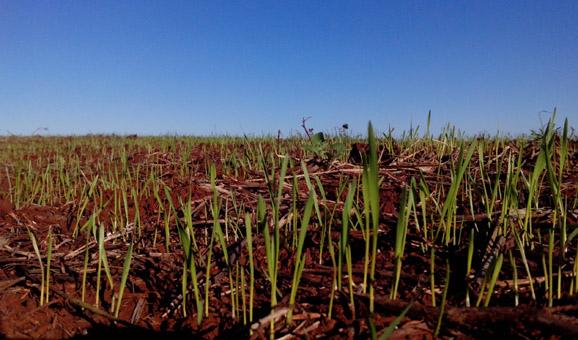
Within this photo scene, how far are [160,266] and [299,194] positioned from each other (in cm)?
76

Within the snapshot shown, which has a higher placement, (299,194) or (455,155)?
(455,155)

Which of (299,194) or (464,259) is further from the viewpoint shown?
(299,194)

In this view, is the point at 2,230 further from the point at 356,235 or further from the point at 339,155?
the point at 339,155

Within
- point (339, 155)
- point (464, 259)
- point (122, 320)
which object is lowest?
point (122, 320)

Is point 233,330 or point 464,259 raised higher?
point 464,259

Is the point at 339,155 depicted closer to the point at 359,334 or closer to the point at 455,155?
the point at 455,155

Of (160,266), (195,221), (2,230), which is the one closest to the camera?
(160,266)

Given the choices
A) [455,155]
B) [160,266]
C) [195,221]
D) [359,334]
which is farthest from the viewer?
[455,155]

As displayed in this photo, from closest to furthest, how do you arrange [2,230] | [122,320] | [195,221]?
[122,320] → [195,221] → [2,230]

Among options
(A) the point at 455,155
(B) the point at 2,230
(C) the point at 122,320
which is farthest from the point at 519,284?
(B) the point at 2,230

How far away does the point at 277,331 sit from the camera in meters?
0.92

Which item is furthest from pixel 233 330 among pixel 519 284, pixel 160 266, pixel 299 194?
pixel 299 194

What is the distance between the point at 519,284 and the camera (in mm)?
1023

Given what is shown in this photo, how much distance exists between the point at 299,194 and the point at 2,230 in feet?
4.48
